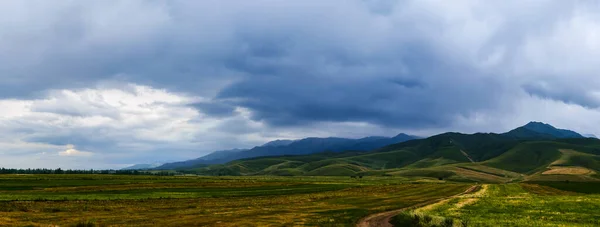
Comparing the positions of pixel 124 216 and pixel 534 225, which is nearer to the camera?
pixel 534 225

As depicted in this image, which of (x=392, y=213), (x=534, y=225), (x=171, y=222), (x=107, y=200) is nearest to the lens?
(x=534, y=225)

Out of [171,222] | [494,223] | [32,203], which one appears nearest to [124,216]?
[171,222]

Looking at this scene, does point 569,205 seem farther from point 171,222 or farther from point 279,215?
point 171,222

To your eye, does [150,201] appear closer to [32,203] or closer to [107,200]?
[107,200]

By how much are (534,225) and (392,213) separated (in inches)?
840

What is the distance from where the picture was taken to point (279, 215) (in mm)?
59844

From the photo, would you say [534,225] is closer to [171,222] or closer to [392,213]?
[392,213]

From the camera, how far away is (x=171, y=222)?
168 feet

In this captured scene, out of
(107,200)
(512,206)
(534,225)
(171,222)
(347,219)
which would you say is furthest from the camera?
(107,200)

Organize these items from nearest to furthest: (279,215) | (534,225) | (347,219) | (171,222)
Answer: (534,225) < (171,222) < (347,219) < (279,215)

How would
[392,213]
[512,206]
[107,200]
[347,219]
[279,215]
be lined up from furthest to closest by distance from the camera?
1. [107,200]
2. [512,206]
3. [392,213]
4. [279,215]
5. [347,219]

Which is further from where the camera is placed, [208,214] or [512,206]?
[512,206]

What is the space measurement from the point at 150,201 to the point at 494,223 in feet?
202

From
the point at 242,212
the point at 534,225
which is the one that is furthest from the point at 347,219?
the point at 534,225
